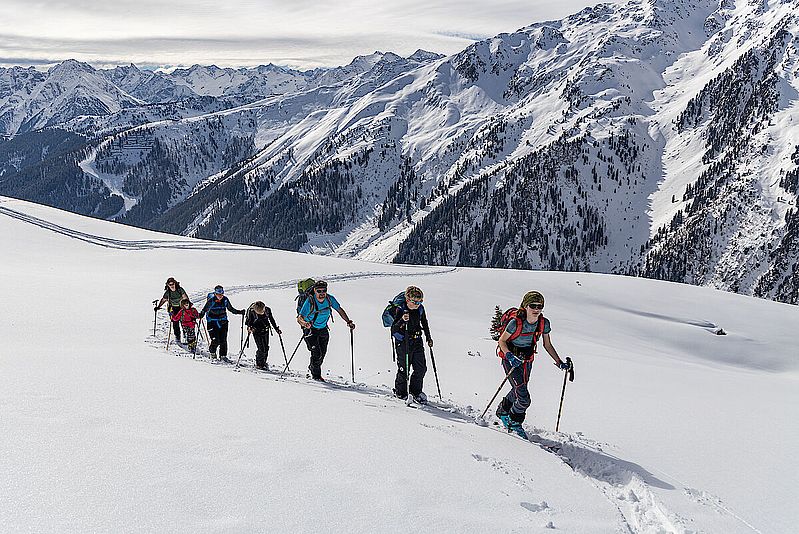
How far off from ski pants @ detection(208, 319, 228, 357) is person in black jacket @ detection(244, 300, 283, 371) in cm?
160

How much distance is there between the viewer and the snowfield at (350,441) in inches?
185

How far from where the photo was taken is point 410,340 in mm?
11992

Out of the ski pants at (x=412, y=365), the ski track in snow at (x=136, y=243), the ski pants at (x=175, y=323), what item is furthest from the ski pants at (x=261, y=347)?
the ski track in snow at (x=136, y=243)

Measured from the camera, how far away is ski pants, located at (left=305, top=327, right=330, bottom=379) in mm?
13211

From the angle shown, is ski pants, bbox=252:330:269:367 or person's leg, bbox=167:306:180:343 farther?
person's leg, bbox=167:306:180:343

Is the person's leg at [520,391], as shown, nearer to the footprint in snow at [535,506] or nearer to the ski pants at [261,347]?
the footprint in snow at [535,506]

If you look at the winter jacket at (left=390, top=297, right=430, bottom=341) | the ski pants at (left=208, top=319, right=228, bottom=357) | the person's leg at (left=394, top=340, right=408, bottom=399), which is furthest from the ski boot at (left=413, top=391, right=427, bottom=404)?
the ski pants at (left=208, top=319, right=228, bottom=357)

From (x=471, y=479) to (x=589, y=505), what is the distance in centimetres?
165

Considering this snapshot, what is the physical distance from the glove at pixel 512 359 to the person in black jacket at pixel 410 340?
2215 millimetres

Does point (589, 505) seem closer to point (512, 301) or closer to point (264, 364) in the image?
point (264, 364)

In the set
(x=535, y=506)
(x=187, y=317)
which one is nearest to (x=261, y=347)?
(x=187, y=317)

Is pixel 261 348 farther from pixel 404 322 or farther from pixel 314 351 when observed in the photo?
pixel 404 322

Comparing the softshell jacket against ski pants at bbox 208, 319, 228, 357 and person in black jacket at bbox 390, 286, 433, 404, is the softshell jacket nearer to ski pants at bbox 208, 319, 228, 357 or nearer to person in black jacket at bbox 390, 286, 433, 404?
person in black jacket at bbox 390, 286, 433, 404

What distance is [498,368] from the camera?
16562 millimetres
